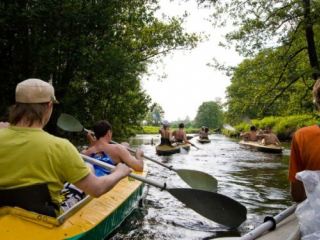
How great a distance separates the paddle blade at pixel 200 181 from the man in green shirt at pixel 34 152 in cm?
477

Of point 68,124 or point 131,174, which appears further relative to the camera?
point 68,124

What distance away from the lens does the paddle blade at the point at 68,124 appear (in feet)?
26.8

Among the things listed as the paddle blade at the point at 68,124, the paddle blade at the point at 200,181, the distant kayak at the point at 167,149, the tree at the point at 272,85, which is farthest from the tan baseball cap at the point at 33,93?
the distant kayak at the point at 167,149

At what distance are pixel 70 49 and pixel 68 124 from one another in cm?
427

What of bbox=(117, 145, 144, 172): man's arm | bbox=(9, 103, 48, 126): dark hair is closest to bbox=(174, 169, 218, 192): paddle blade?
bbox=(117, 145, 144, 172): man's arm

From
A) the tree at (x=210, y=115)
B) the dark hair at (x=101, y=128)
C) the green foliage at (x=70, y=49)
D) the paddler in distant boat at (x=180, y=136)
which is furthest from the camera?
the tree at (x=210, y=115)

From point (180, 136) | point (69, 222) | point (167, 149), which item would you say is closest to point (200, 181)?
point (69, 222)

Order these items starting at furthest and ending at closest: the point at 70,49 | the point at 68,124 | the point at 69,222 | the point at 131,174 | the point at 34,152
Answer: the point at 70,49
the point at 68,124
the point at 131,174
the point at 69,222
the point at 34,152

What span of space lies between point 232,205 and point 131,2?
11097 millimetres

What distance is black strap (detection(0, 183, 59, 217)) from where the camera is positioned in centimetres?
292

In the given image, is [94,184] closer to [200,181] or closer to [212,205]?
[212,205]

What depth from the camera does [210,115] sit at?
421 feet

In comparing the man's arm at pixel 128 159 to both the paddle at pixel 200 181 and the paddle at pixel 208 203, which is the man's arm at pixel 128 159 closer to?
the paddle at pixel 208 203

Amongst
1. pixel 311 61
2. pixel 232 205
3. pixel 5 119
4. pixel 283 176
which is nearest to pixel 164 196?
pixel 232 205
